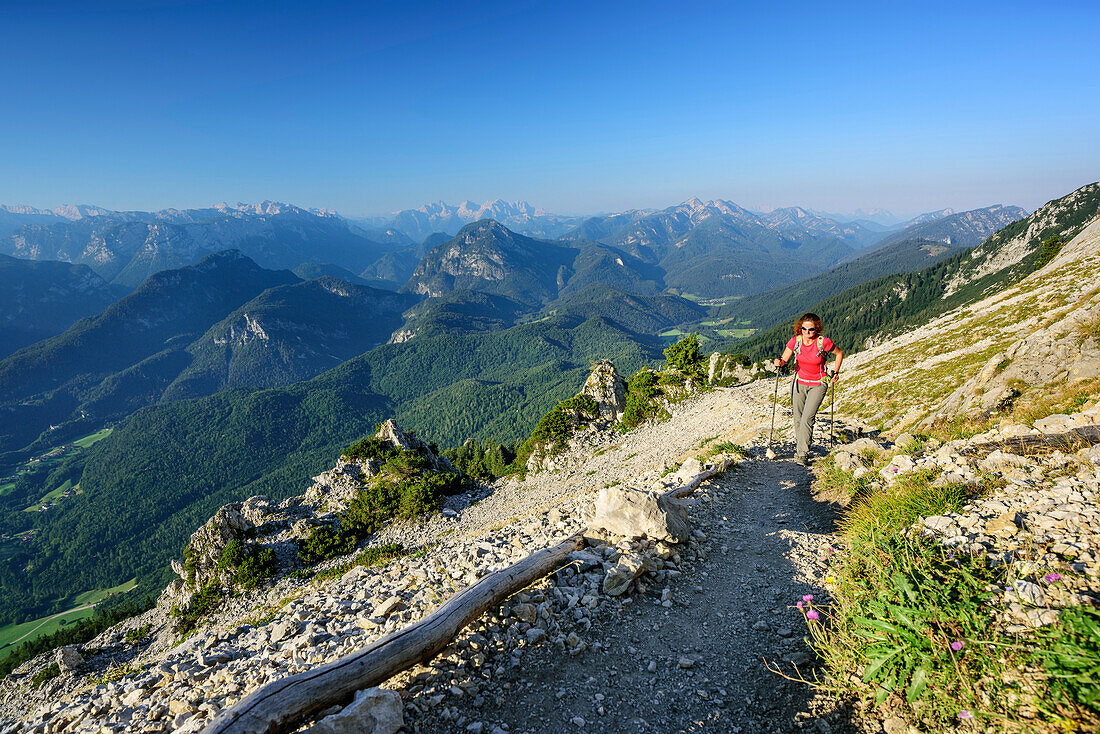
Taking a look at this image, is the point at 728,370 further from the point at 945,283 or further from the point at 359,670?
the point at 945,283

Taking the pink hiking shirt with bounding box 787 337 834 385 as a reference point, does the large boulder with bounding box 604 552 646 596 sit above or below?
below

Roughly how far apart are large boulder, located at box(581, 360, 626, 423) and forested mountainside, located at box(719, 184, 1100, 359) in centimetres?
11108

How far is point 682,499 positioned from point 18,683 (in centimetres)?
3574

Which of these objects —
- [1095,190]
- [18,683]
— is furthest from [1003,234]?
[18,683]

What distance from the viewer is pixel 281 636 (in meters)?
9.20

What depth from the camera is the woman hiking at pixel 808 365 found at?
12.1 metres

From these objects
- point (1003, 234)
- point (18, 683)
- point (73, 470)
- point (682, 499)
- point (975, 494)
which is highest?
point (1003, 234)

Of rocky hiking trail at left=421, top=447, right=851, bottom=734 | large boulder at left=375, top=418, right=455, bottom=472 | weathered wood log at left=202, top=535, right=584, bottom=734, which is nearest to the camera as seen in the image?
weathered wood log at left=202, top=535, right=584, bottom=734

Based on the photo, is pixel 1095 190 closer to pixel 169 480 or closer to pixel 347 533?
pixel 347 533

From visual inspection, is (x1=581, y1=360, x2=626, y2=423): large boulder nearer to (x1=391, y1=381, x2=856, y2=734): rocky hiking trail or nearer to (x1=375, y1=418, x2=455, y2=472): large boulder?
(x1=375, y1=418, x2=455, y2=472): large boulder

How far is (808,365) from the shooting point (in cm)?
1233

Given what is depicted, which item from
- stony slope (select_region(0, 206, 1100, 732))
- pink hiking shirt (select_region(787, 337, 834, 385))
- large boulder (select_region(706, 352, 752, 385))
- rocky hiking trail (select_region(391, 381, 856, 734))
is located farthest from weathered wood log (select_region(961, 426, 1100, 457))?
large boulder (select_region(706, 352, 752, 385))

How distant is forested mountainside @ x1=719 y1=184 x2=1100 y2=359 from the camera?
130 m

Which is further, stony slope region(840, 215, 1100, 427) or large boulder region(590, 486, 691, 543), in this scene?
stony slope region(840, 215, 1100, 427)
